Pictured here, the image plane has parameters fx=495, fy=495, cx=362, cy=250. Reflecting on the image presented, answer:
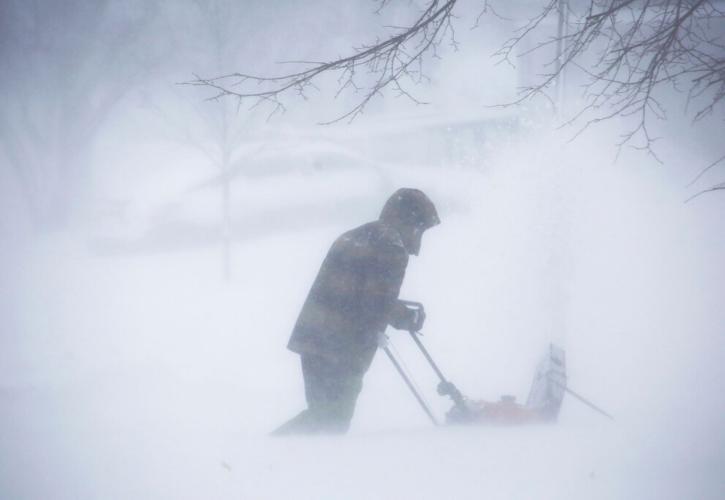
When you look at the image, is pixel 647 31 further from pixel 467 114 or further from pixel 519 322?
pixel 519 322

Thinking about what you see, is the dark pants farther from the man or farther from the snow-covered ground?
the snow-covered ground

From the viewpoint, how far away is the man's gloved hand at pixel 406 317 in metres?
3.09

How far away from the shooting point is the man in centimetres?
290

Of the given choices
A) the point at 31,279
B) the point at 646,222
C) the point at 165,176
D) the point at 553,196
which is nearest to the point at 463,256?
the point at 553,196

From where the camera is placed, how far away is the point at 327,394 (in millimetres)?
3104

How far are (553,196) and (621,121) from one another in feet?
9.60

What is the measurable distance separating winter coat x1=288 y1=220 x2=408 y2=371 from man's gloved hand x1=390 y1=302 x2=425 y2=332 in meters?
0.09

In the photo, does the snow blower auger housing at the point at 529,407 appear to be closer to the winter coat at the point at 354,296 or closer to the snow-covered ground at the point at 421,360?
the snow-covered ground at the point at 421,360

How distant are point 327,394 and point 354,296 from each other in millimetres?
678

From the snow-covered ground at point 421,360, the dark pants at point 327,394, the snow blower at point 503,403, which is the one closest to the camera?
the snow-covered ground at point 421,360

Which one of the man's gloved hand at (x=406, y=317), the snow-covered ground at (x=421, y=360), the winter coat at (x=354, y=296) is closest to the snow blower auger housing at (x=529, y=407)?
the snow-covered ground at (x=421, y=360)

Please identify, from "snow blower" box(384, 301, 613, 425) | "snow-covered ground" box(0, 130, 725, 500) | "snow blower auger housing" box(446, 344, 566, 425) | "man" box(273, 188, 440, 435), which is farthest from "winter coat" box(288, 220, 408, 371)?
"snow blower auger housing" box(446, 344, 566, 425)

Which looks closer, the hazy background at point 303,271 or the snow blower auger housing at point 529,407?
the hazy background at point 303,271

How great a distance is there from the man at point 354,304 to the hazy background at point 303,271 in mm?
373
